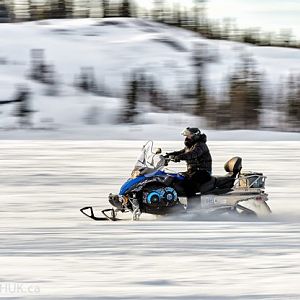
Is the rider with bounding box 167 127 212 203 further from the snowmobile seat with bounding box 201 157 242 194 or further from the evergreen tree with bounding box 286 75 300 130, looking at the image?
the evergreen tree with bounding box 286 75 300 130

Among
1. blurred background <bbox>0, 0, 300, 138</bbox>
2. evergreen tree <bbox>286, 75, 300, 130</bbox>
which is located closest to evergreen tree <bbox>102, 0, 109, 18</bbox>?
blurred background <bbox>0, 0, 300, 138</bbox>

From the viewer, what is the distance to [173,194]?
11648 mm

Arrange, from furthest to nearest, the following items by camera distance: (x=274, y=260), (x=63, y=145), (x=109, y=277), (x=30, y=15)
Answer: (x=30, y=15) < (x=63, y=145) < (x=274, y=260) < (x=109, y=277)

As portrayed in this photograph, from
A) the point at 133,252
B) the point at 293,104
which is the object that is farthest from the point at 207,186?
the point at 293,104

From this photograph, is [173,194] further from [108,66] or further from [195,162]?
[108,66]

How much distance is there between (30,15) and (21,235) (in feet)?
168

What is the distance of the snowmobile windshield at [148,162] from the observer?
11758 millimetres

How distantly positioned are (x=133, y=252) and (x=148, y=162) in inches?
133

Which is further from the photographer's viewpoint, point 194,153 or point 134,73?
point 134,73

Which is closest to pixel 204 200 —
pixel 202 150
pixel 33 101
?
pixel 202 150

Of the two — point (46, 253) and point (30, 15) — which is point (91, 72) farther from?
point (46, 253)

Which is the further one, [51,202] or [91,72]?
[91,72]

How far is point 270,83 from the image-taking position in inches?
1806

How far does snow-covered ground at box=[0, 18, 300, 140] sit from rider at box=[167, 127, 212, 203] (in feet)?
54.6
